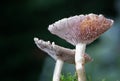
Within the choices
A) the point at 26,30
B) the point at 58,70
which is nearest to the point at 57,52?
the point at 58,70

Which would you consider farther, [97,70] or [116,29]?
[116,29]

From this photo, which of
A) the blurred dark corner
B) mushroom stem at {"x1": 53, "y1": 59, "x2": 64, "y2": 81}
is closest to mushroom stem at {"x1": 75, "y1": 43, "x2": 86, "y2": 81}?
mushroom stem at {"x1": 53, "y1": 59, "x2": 64, "y2": 81}

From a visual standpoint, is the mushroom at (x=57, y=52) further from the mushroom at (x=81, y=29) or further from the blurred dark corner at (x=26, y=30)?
the blurred dark corner at (x=26, y=30)

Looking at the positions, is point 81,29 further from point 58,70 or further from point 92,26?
point 58,70

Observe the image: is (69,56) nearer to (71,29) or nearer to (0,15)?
(71,29)

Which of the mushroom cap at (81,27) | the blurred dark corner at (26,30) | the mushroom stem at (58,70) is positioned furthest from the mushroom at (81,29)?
the blurred dark corner at (26,30)

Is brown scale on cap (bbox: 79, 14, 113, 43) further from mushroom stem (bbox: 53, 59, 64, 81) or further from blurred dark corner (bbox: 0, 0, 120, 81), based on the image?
blurred dark corner (bbox: 0, 0, 120, 81)

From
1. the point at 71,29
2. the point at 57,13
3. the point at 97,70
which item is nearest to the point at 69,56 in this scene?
the point at 71,29
